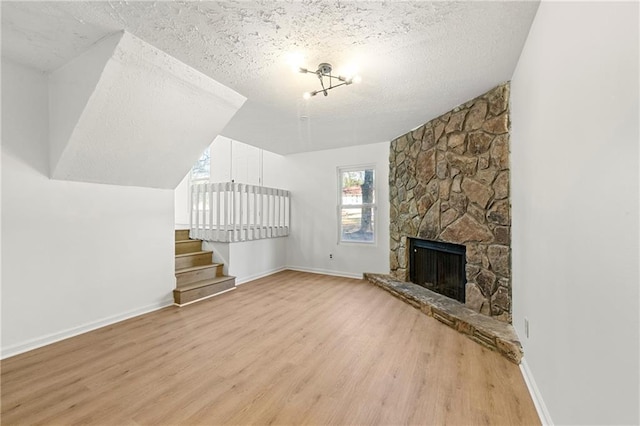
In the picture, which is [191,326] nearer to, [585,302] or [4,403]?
[4,403]

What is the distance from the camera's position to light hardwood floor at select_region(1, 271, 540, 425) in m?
1.52

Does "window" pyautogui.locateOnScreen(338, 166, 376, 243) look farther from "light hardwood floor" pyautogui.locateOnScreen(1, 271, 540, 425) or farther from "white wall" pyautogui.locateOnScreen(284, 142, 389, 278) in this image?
"light hardwood floor" pyautogui.locateOnScreen(1, 271, 540, 425)

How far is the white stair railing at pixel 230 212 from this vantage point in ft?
13.8

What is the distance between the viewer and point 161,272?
3273 millimetres

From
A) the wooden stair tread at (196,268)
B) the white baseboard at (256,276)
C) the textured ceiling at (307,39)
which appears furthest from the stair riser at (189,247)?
the textured ceiling at (307,39)

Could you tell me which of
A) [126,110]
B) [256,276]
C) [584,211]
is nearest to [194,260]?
[256,276]

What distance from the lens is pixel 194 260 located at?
4.09 meters

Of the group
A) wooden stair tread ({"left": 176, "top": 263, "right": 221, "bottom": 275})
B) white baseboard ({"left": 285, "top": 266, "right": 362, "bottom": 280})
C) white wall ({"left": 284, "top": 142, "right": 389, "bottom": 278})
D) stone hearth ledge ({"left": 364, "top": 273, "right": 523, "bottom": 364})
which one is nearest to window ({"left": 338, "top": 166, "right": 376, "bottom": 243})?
white wall ({"left": 284, "top": 142, "right": 389, "bottom": 278})

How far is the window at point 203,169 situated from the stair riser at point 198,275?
134 inches

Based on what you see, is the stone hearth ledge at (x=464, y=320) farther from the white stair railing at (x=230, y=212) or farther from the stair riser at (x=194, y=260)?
the stair riser at (x=194, y=260)

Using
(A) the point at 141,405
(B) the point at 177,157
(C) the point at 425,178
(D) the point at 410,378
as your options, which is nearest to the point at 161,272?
(B) the point at 177,157

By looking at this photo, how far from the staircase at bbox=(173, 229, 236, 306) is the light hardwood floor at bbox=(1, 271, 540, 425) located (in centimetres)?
47

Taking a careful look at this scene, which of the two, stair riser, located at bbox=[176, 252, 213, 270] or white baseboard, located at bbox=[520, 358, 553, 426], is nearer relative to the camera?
white baseboard, located at bbox=[520, 358, 553, 426]

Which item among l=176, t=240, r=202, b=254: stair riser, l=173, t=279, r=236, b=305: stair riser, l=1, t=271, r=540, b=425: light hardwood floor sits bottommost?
l=1, t=271, r=540, b=425: light hardwood floor
